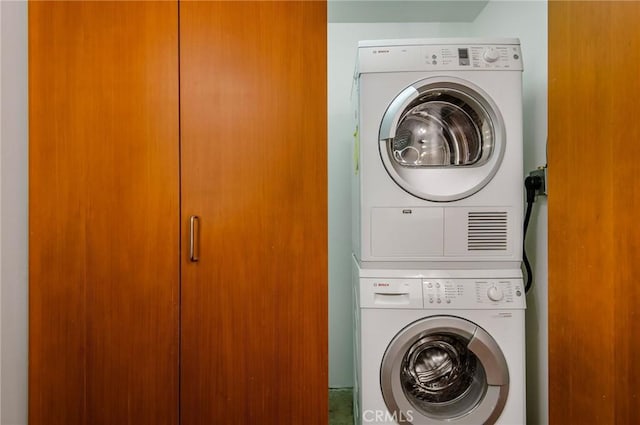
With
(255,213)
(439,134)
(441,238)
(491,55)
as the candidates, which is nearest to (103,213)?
(255,213)

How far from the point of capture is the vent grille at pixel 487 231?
1.53m

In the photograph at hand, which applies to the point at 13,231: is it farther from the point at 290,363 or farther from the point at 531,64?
the point at 531,64

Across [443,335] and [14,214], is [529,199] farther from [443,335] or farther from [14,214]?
[14,214]

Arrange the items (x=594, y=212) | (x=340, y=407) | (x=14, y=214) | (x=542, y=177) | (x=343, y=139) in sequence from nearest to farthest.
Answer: (x=594, y=212) < (x=14, y=214) < (x=542, y=177) < (x=340, y=407) < (x=343, y=139)

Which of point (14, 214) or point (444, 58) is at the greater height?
point (444, 58)

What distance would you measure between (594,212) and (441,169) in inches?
25.4

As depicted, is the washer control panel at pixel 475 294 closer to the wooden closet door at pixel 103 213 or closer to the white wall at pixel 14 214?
the wooden closet door at pixel 103 213

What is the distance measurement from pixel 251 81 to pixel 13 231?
3.40 feet

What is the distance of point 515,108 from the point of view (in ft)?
4.99

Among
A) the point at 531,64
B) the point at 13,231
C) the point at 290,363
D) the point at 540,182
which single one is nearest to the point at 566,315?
the point at 540,182

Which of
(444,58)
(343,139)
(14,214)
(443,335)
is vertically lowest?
(443,335)
